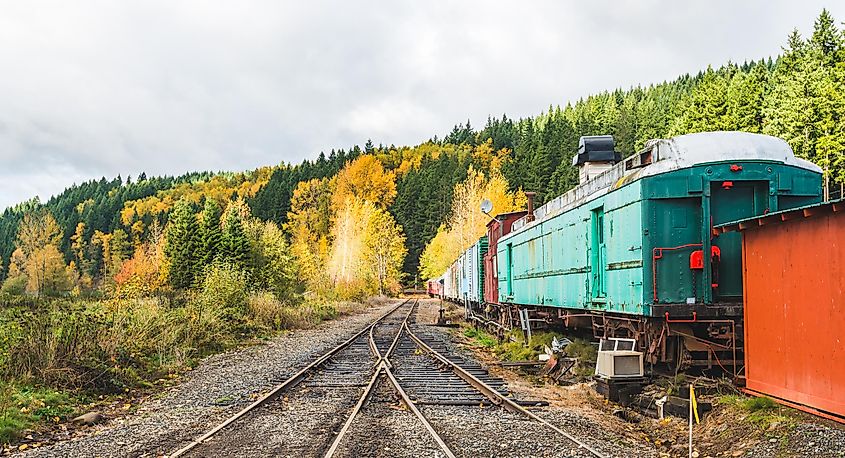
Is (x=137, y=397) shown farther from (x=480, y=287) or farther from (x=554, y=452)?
(x=480, y=287)

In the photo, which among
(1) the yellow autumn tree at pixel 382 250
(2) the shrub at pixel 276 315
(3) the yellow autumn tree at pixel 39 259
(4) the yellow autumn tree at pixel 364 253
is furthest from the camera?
(1) the yellow autumn tree at pixel 382 250

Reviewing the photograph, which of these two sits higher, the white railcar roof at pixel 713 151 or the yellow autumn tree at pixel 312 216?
the yellow autumn tree at pixel 312 216

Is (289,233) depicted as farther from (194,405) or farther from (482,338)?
(194,405)

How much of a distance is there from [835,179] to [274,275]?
3011 centimetres

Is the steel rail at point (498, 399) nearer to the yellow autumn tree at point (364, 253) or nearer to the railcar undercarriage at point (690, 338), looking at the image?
the railcar undercarriage at point (690, 338)

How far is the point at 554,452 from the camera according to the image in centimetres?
688

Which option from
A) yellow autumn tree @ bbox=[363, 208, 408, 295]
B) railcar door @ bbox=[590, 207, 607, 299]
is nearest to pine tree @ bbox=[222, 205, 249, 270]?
yellow autumn tree @ bbox=[363, 208, 408, 295]

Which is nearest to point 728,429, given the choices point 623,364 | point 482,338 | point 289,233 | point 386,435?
point 623,364

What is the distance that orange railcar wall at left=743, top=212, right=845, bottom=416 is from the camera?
6.27m

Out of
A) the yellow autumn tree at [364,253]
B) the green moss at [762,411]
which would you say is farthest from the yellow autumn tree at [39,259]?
the green moss at [762,411]

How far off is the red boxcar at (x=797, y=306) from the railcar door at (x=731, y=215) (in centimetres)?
98

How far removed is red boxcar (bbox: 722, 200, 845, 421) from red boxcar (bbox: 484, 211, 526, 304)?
14.5m

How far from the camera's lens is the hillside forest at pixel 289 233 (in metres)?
12.3

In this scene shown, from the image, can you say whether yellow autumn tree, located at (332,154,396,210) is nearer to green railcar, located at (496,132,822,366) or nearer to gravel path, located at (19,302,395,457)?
gravel path, located at (19,302,395,457)
